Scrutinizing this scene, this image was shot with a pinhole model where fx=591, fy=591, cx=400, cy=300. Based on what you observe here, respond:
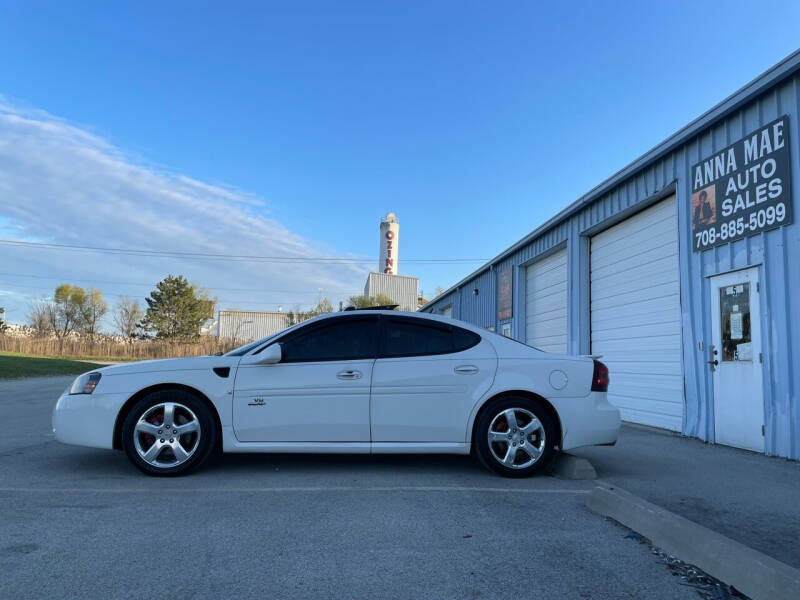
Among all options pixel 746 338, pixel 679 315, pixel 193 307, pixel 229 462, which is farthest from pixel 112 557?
pixel 193 307

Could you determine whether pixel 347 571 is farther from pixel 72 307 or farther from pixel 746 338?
pixel 72 307

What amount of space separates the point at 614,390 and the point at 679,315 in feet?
8.96

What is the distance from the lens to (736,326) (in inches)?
291

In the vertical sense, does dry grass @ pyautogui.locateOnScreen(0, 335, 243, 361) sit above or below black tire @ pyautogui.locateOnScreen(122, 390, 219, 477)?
above

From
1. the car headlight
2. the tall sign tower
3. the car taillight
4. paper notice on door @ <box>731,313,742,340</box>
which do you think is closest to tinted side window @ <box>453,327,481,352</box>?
the car taillight

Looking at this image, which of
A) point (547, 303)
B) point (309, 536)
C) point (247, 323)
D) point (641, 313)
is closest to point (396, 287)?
point (247, 323)

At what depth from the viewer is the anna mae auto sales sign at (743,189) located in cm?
669

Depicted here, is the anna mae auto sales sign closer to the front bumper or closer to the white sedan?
the white sedan

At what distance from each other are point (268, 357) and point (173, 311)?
194 feet

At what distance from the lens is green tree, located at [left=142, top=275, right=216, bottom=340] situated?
5997 cm

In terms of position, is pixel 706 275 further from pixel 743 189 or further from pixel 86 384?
pixel 86 384

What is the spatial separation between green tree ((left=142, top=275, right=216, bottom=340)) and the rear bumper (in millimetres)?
58519

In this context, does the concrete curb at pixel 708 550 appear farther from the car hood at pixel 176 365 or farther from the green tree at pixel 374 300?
the green tree at pixel 374 300

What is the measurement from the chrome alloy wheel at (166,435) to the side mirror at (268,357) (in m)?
0.68
